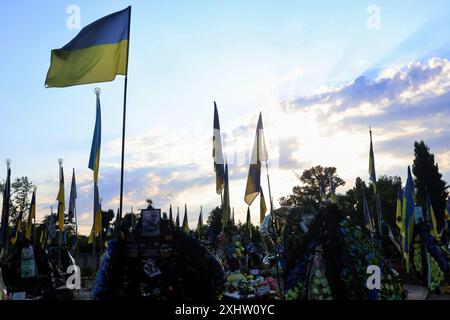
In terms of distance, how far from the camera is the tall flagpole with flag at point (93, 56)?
944 centimetres

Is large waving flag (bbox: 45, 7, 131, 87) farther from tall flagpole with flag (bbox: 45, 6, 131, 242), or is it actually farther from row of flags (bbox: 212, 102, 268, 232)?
row of flags (bbox: 212, 102, 268, 232)

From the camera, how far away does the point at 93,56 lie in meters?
9.62

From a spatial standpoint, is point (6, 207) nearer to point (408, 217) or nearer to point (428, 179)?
point (408, 217)

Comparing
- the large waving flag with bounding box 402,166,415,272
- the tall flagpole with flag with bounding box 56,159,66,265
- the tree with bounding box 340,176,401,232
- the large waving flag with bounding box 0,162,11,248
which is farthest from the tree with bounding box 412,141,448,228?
the large waving flag with bounding box 0,162,11,248

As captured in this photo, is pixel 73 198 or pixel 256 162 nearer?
pixel 256 162

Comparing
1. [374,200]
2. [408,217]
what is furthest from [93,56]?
[374,200]

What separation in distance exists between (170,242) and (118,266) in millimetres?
1424

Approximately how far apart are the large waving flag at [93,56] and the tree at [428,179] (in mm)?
49406

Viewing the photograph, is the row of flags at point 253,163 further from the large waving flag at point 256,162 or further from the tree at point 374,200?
the tree at point 374,200

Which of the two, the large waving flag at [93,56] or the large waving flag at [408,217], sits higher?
the large waving flag at [93,56]

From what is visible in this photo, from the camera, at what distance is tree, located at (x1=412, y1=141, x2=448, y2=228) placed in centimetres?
5200

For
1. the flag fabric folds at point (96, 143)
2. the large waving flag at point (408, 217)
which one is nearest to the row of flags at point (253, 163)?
the flag fabric folds at point (96, 143)
